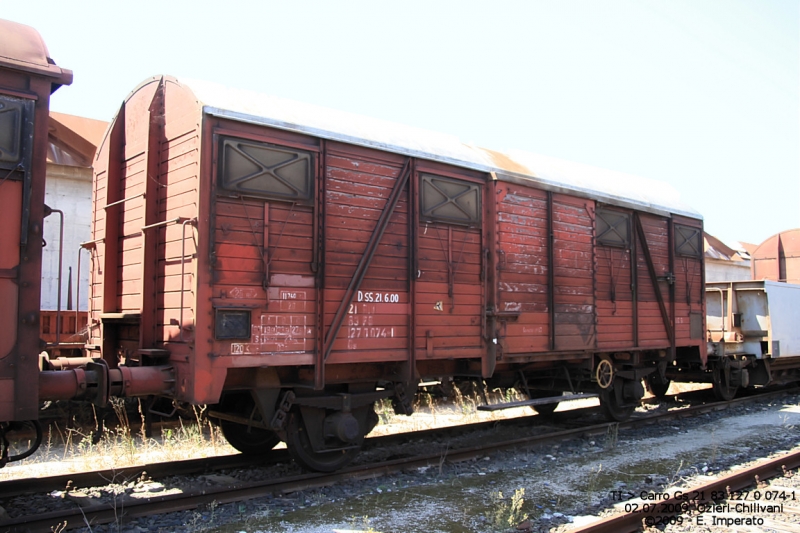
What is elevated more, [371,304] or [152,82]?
[152,82]

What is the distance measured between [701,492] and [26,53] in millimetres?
7253

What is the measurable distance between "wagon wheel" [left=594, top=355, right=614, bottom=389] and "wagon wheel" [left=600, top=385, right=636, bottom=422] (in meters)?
0.28

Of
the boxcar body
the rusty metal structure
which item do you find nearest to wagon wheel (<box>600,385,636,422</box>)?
the rusty metal structure

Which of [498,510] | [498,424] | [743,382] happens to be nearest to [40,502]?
[498,510]

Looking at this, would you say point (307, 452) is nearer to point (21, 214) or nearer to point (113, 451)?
point (113, 451)

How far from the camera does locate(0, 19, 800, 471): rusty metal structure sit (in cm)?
559

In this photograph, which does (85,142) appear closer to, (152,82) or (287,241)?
(152,82)

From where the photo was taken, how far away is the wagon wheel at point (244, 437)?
24.5 ft

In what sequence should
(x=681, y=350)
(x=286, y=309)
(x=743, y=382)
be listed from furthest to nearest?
1. (x=743, y=382)
2. (x=681, y=350)
3. (x=286, y=309)

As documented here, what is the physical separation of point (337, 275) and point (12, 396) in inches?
123

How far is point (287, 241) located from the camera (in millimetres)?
6242

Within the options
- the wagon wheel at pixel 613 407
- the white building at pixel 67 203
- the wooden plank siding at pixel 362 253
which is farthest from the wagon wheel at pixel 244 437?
the white building at pixel 67 203

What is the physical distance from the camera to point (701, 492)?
612 centimetres

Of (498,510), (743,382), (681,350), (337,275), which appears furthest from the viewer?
(743,382)
